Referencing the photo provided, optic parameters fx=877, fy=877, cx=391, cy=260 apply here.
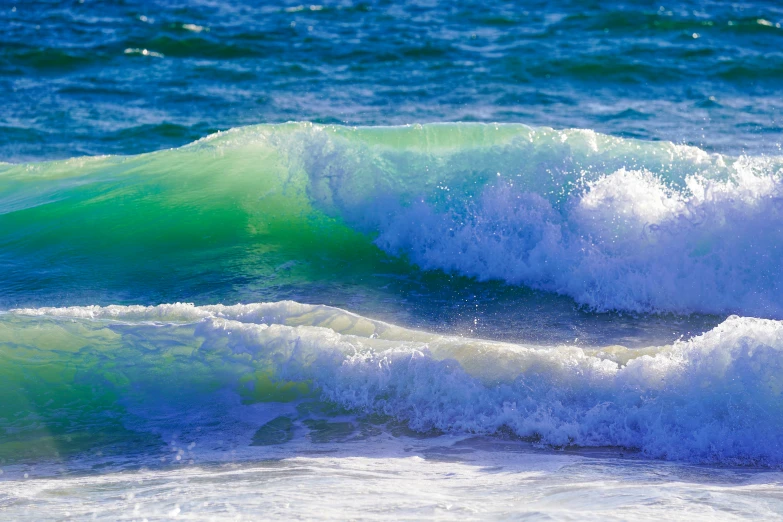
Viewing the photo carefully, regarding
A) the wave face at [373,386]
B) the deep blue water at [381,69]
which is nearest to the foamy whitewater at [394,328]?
the wave face at [373,386]

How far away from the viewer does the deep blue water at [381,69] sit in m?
12.1

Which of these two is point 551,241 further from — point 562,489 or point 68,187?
point 68,187

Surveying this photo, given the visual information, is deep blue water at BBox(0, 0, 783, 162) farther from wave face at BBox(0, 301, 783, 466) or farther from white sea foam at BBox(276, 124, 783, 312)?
wave face at BBox(0, 301, 783, 466)

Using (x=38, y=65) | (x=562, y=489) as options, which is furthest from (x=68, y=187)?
(x=562, y=489)

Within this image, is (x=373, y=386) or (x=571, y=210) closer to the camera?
(x=373, y=386)

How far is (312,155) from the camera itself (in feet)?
29.5

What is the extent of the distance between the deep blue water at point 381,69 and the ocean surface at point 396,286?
3.4 inches

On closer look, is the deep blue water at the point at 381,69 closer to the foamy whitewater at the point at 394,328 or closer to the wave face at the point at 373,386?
the foamy whitewater at the point at 394,328

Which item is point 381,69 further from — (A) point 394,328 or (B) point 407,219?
(A) point 394,328

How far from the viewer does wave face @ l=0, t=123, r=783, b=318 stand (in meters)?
7.33

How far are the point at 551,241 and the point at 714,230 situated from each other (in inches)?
53.6

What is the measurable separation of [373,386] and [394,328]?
0.83 m

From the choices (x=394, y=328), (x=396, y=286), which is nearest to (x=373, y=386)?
(x=394, y=328)

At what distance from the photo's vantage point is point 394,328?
19.6 ft
